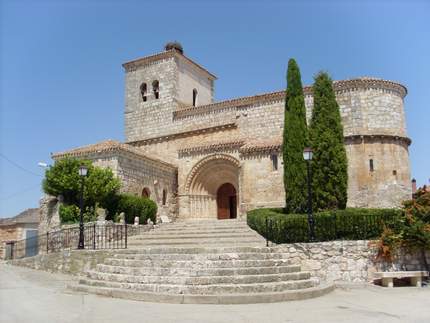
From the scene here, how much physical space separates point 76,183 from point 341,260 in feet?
41.1

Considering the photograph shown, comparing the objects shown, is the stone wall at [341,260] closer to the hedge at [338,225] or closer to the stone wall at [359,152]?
the hedge at [338,225]

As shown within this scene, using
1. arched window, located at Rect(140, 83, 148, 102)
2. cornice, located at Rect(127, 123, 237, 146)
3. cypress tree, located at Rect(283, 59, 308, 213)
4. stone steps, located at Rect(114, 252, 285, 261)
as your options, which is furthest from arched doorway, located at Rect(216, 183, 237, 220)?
stone steps, located at Rect(114, 252, 285, 261)

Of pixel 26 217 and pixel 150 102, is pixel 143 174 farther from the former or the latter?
pixel 26 217

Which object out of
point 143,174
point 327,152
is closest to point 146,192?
point 143,174

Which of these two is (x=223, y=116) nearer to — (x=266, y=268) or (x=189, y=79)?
(x=189, y=79)

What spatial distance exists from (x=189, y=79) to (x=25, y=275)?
66.1 feet

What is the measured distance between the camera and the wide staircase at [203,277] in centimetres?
948

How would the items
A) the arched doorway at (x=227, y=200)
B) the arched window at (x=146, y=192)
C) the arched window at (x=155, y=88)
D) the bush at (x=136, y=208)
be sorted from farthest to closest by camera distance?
the arched window at (x=155, y=88) < the arched doorway at (x=227, y=200) < the arched window at (x=146, y=192) < the bush at (x=136, y=208)

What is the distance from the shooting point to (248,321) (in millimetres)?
7363

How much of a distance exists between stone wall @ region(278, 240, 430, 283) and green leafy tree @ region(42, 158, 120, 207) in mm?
10179

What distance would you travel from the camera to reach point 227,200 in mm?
26672

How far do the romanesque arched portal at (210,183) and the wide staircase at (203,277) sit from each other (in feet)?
40.7

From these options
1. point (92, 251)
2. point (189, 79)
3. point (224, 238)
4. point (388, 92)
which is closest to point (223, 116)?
point (189, 79)

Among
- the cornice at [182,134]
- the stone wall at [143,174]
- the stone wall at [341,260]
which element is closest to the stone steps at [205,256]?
the stone wall at [341,260]
